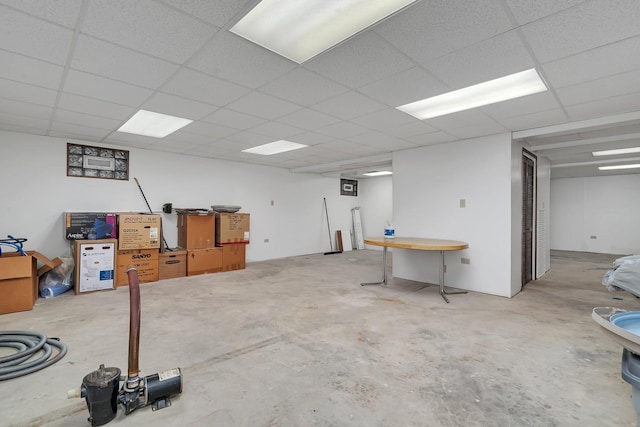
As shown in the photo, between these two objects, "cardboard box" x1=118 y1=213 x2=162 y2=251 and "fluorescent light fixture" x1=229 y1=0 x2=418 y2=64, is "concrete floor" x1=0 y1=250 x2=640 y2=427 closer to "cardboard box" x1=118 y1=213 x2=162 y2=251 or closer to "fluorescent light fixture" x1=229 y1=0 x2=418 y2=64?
"cardboard box" x1=118 y1=213 x2=162 y2=251

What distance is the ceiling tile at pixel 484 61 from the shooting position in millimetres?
2049

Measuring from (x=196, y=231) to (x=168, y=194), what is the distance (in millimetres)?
1001

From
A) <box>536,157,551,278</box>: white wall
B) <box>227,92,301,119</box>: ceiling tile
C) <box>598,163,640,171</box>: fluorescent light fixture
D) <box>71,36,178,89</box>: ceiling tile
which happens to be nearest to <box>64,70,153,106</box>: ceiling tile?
<box>71,36,178,89</box>: ceiling tile

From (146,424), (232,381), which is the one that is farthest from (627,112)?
(146,424)

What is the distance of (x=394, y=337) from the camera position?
2910mm

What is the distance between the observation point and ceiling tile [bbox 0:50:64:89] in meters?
2.30

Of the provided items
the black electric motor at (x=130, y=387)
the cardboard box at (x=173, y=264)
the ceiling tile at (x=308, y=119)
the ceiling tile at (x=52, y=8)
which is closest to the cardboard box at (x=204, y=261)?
the cardboard box at (x=173, y=264)

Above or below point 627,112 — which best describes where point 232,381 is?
below

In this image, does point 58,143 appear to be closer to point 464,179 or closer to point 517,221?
point 464,179

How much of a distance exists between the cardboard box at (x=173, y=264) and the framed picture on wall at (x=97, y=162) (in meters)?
1.64

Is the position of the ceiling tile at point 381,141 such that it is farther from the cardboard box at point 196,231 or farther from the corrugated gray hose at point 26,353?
the corrugated gray hose at point 26,353

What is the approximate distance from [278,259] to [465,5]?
6747 mm

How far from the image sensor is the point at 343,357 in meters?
2.52

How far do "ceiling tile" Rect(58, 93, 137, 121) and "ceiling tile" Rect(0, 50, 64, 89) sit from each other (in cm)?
34
